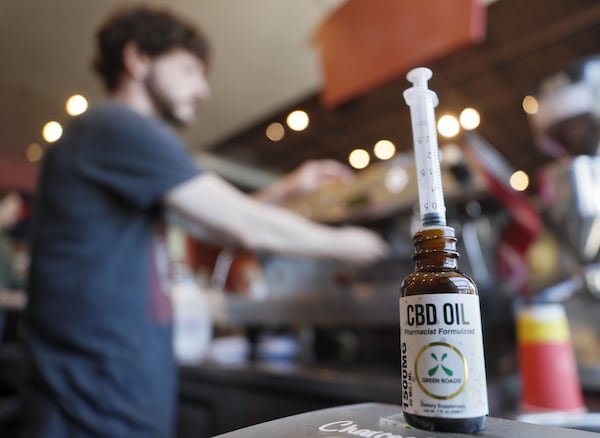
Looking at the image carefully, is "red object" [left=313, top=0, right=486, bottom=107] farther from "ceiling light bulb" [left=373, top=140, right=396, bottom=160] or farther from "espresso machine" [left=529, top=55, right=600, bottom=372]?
"ceiling light bulb" [left=373, top=140, right=396, bottom=160]

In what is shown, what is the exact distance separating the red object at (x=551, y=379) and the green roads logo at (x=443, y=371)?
60 cm

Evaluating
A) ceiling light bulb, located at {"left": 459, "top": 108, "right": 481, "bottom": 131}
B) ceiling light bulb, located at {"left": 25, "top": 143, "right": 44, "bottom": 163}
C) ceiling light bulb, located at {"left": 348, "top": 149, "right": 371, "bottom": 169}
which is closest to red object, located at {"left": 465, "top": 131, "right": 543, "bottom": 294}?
ceiling light bulb, located at {"left": 459, "top": 108, "right": 481, "bottom": 131}

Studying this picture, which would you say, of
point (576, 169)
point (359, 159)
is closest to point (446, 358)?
point (576, 169)

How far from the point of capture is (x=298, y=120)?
317 centimetres

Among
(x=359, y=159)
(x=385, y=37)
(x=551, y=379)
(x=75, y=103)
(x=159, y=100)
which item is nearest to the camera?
(x=551, y=379)

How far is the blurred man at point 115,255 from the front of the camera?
0.86 metres

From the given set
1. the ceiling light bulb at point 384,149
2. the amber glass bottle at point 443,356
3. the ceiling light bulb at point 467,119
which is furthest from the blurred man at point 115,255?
the ceiling light bulb at point 384,149

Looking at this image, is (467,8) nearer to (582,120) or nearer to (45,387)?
(582,120)

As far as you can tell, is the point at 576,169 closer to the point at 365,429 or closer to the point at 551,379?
the point at 551,379

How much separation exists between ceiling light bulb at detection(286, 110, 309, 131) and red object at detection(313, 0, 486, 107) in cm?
143

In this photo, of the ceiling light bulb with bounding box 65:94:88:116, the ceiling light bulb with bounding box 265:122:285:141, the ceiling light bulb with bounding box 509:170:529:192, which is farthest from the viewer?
the ceiling light bulb with bounding box 265:122:285:141

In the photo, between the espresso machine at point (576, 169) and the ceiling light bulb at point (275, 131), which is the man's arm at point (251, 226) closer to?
the espresso machine at point (576, 169)

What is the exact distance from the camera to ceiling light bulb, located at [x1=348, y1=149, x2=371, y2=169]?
2618 mm

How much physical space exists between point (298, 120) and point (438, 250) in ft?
9.47
